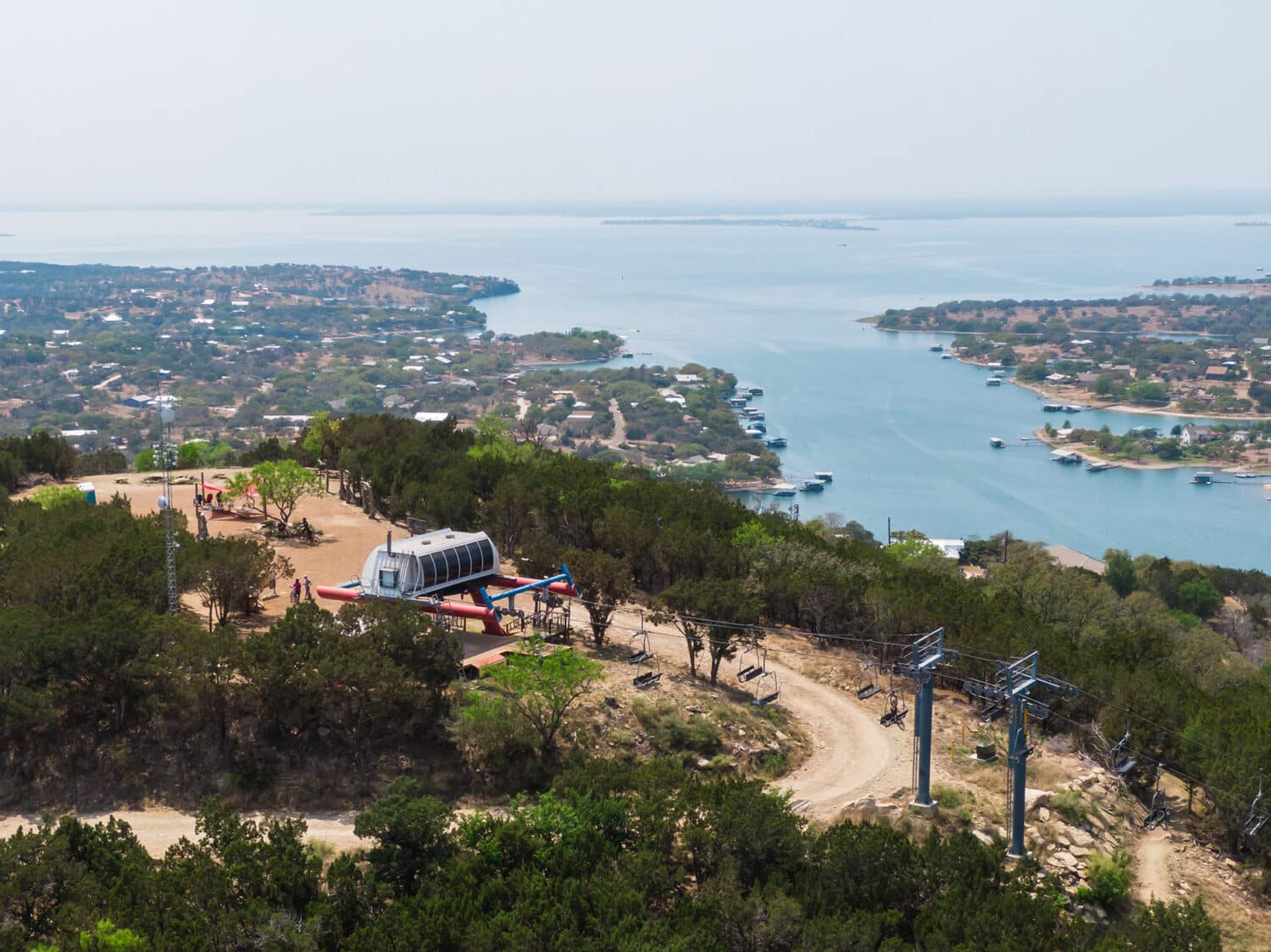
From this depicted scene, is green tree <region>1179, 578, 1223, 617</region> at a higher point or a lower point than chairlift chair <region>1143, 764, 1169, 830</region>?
lower

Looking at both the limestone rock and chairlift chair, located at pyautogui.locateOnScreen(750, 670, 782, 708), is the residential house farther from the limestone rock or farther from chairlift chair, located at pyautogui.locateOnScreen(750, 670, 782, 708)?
the limestone rock

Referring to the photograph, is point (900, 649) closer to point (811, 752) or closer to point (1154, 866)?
point (811, 752)

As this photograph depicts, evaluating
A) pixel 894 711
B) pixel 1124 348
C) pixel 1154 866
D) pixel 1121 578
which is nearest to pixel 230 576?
pixel 894 711

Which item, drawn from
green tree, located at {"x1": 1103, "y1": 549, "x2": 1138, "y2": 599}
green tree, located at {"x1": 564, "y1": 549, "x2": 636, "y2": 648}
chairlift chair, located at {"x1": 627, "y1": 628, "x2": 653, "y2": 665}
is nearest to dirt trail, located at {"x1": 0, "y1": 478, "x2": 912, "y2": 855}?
chairlift chair, located at {"x1": 627, "y1": 628, "x2": 653, "y2": 665}

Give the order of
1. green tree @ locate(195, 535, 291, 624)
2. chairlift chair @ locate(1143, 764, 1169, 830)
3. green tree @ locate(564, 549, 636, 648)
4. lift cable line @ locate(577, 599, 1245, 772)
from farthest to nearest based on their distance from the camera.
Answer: green tree @ locate(564, 549, 636, 648) < green tree @ locate(195, 535, 291, 624) < lift cable line @ locate(577, 599, 1245, 772) < chairlift chair @ locate(1143, 764, 1169, 830)

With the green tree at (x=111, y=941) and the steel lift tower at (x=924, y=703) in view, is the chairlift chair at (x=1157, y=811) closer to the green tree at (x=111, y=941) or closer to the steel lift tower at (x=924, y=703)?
the steel lift tower at (x=924, y=703)

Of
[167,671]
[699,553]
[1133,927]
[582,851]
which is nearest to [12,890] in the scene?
[167,671]
